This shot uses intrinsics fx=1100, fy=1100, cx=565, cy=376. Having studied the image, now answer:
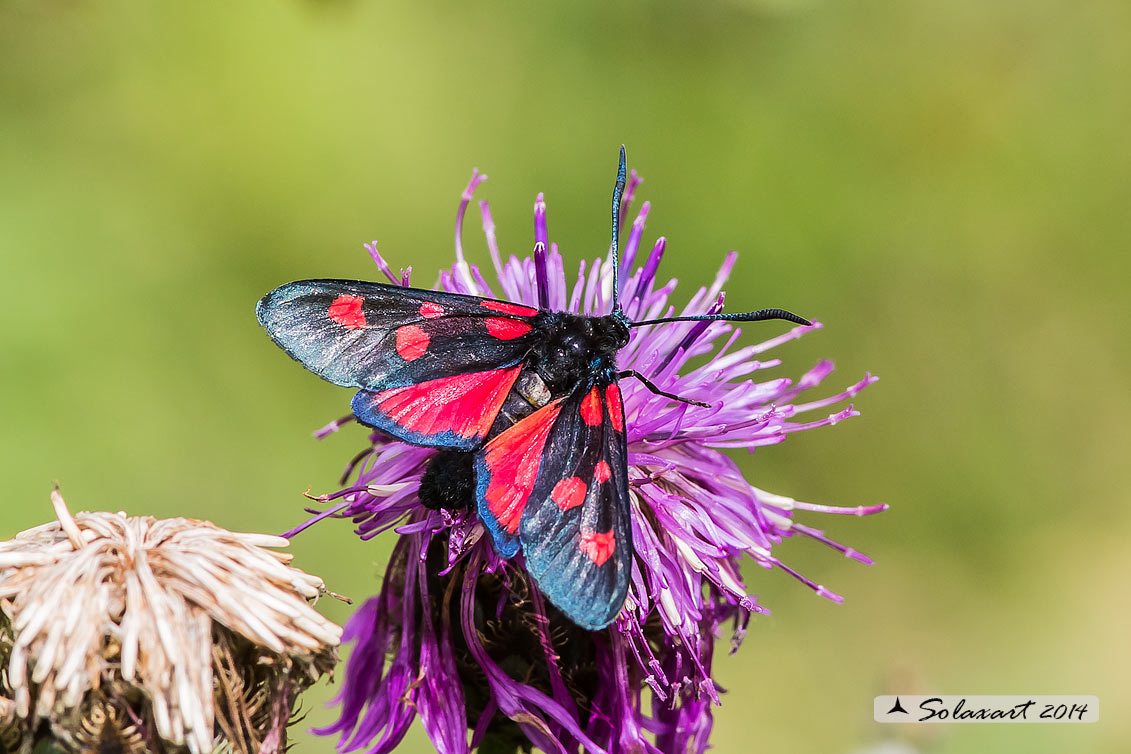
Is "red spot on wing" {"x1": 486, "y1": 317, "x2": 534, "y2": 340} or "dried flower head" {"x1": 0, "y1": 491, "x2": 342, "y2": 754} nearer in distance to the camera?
"dried flower head" {"x1": 0, "y1": 491, "x2": 342, "y2": 754}

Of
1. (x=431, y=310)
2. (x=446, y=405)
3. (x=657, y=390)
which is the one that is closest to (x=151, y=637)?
(x=446, y=405)

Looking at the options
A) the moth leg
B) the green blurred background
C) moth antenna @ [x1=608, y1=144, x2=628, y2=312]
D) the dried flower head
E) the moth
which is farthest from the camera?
the green blurred background

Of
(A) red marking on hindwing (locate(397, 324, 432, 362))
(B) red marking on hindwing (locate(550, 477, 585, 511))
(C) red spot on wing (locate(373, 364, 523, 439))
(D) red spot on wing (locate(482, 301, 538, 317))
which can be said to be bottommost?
(B) red marking on hindwing (locate(550, 477, 585, 511))

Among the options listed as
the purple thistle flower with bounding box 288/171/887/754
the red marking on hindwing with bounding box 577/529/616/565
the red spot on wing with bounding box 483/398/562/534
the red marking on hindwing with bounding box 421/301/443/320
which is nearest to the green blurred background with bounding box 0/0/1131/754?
the purple thistle flower with bounding box 288/171/887/754

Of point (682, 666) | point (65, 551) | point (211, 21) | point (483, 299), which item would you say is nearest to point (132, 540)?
point (65, 551)

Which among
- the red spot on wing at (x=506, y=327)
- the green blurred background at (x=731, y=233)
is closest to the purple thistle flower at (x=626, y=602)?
the red spot on wing at (x=506, y=327)

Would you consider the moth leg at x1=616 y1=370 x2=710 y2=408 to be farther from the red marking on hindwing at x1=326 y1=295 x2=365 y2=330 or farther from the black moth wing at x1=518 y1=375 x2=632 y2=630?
the red marking on hindwing at x1=326 y1=295 x2=365 y2=330

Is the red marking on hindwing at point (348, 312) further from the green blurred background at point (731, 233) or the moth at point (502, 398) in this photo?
the green blurred background at point (731, 233)

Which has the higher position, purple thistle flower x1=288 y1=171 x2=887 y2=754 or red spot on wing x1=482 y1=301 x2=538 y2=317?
red spot on wing x1=482 y1=301 x2=538 y2=317

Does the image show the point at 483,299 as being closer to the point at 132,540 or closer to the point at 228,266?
the point at 132,540
